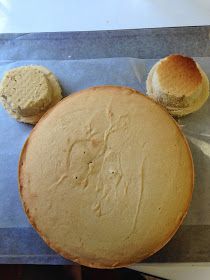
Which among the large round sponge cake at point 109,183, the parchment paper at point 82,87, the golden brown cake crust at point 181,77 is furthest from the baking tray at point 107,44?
the large round sponge cake at point 109,183

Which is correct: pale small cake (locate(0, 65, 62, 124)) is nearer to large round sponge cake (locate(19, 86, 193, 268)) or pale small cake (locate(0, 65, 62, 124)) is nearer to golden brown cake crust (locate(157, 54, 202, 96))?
large round sponge cake (locate(19, 86, 193, 268))

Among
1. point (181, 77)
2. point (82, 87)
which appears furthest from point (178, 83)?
point (82, 87)

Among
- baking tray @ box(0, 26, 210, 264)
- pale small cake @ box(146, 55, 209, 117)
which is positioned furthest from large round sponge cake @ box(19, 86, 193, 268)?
baking tray @ box(0, 26, 210, 264)

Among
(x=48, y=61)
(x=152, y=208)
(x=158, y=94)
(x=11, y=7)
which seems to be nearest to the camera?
(x=152, y=208)

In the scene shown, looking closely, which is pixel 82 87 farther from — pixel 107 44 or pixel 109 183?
pixel 109 183

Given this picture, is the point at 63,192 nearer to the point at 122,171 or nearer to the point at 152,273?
the point at 122,171

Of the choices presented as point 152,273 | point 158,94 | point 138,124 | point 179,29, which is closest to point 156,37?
point 179,29
